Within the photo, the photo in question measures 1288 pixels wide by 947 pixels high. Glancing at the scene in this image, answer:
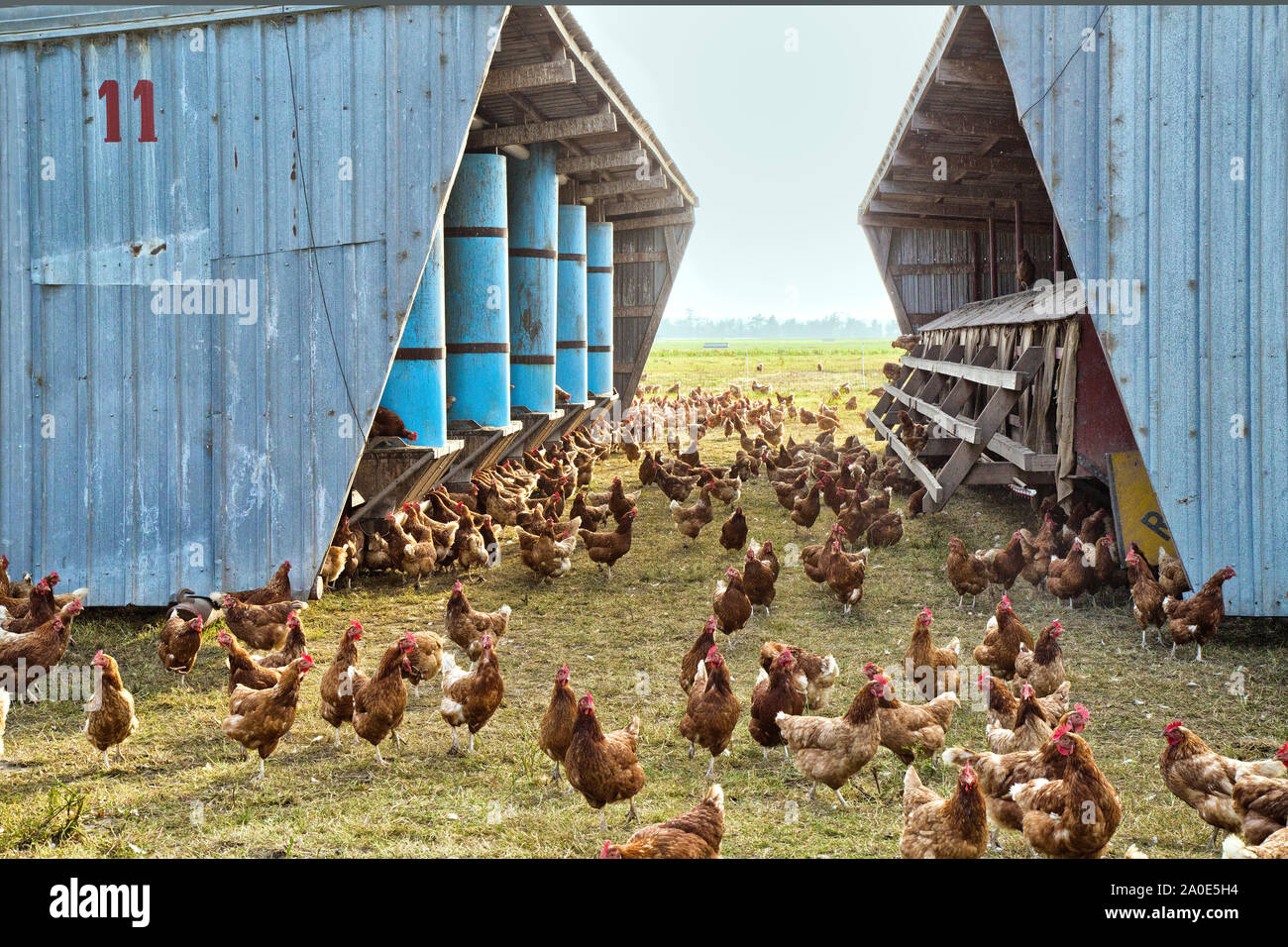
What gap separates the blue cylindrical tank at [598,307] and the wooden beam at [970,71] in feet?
34.6

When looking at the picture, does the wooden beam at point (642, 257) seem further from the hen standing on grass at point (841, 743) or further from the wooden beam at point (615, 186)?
Answer: the hen standing on grass at point (841, 743)

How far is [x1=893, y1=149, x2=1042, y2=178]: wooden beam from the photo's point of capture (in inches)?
515

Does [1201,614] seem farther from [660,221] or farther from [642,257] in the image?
[642,257]

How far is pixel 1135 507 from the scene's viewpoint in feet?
26.0

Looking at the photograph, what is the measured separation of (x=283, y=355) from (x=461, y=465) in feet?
13.2

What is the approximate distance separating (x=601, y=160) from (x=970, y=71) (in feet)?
22.8

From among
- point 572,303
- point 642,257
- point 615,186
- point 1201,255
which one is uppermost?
point 615,186

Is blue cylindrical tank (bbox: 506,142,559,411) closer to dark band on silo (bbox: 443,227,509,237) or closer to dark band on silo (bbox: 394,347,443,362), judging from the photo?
dark band on silo (bbox: 443,227,509,237)

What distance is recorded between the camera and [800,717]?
485 cm

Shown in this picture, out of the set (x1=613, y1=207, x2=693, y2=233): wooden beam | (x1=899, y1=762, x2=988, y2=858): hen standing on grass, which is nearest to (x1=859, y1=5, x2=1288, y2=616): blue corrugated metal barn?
(x1=899, y1=762, x2=988, y2=858): hen standing on grass

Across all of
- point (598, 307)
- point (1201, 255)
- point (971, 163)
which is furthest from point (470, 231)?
point (598, 307)

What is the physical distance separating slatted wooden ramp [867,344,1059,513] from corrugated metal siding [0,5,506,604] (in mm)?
5248
